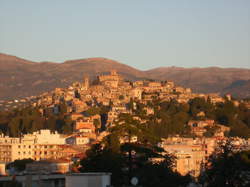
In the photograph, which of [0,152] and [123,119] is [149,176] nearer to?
[123,119]

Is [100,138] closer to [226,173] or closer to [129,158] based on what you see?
[129,158]

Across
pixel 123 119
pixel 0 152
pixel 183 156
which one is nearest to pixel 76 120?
pixel 0 152

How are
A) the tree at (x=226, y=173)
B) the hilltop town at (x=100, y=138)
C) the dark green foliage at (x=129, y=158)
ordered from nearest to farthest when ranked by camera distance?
the tree at (x=226, y=173), the dark green foliage at (x=129, y=158), the hilltop town at (x=100, y=138)

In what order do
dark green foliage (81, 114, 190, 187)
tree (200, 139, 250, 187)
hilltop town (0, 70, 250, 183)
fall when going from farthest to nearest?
1. hilltop town (0, 70, 250, 183)
2. dark green foliage (81, 114, 190, 187)
3. tree (200, 139, 250, 187)

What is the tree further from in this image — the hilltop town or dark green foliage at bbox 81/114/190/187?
the hilltop town

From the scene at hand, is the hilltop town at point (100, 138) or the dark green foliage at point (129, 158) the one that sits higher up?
the dark green foliage at point (129, 158)

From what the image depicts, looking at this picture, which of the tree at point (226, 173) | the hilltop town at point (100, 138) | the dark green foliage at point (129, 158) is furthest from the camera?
the hilltop town at point (100, 138)

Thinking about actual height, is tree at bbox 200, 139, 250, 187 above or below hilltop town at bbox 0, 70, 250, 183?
above

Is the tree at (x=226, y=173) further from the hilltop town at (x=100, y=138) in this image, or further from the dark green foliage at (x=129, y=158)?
the hilltop town at (x=100, y=138)

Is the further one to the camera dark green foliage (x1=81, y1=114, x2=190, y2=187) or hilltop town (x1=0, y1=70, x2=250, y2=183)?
hilltop town (x1=0, y1=70, x2=250, y2=183)

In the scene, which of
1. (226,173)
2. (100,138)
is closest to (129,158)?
(226,173)

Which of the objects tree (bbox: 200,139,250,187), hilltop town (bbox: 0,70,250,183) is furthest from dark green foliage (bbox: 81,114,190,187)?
hilltop town (bbox: 0,70,250,183)

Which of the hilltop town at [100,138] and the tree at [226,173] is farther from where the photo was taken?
the hilltop town at [100,138]

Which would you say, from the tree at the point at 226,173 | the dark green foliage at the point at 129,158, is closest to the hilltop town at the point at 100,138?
the dark green foliage at the point at 129,158
